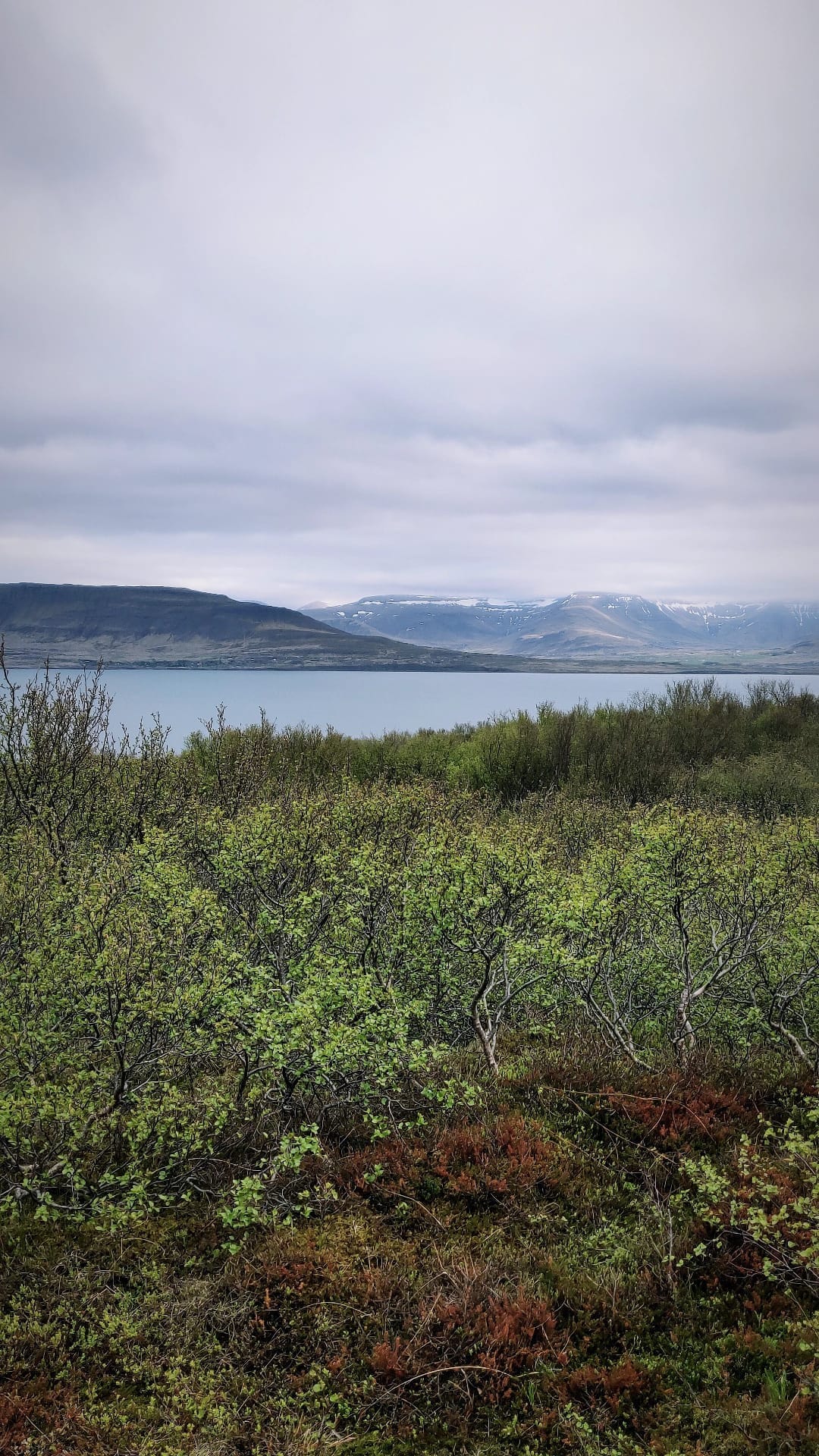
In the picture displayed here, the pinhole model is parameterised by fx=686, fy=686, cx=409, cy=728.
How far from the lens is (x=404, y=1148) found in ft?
29.7

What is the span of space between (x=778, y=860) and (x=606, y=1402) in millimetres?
10344

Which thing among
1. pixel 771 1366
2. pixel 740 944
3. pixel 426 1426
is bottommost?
pixel 426 1426

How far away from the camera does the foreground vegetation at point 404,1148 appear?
605 centimetres

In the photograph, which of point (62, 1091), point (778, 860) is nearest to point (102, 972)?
point (62, 1091)

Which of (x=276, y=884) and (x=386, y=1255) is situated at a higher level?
(x=276, y=884)

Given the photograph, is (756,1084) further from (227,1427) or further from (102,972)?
(102,972)

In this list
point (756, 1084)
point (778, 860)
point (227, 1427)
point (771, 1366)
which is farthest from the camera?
point (778, 860)

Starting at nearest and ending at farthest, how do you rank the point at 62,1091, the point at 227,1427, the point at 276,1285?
1. the point at 227,1427
2. the point at 276,1285
3. the point at 62,1091

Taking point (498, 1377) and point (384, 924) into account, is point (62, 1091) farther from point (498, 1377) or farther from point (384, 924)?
point (384, 924)

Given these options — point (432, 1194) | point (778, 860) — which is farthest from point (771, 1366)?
point (778, 860)

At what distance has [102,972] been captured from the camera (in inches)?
342

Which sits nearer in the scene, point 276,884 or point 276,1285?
point 276,1285

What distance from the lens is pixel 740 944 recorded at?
43.0 ft

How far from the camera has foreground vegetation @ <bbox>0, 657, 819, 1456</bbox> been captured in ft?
19.9
